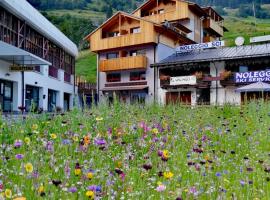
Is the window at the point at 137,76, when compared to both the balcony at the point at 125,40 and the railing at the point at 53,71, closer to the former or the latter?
the balcony at the point at 125,40

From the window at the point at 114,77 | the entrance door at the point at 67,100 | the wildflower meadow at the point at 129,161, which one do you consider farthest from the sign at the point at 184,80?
the wildflower meadow at the point at 129,161

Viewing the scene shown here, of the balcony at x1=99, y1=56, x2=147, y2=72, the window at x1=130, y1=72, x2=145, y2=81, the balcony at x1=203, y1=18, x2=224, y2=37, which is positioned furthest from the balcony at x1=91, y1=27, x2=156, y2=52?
the balcony at x1=203, y1=18, x2=224, y2=37

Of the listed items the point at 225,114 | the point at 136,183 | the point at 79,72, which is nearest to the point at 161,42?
the point at 225,114

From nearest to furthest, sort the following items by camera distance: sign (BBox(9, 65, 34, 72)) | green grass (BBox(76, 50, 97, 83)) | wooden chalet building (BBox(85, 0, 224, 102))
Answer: sign (BBox(9, 65, 34, 72)) → wooden chalet building (BBox(85, 0, 224, 102)) → green grass (BBox(76, 50, 97, 83))

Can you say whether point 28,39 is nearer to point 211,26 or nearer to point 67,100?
point 67,100

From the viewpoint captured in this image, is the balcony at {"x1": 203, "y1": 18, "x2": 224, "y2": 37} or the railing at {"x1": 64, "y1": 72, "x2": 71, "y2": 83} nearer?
the railing at {"x1": 64, "y1": 72, "x2": 71, "y2": 83}

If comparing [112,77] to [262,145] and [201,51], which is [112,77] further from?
[262,145]

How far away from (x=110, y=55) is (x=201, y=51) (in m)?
9.37

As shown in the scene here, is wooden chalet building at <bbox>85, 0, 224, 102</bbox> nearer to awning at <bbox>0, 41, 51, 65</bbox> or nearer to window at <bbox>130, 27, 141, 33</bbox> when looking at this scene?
window at <bbox>130, 27, 141, 33</bbox>

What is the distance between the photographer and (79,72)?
241ft

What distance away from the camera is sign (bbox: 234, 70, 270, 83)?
28.7m

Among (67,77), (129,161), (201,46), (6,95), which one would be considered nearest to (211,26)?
(201,46)

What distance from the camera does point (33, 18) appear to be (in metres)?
24.9

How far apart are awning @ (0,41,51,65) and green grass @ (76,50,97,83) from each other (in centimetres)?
4363
